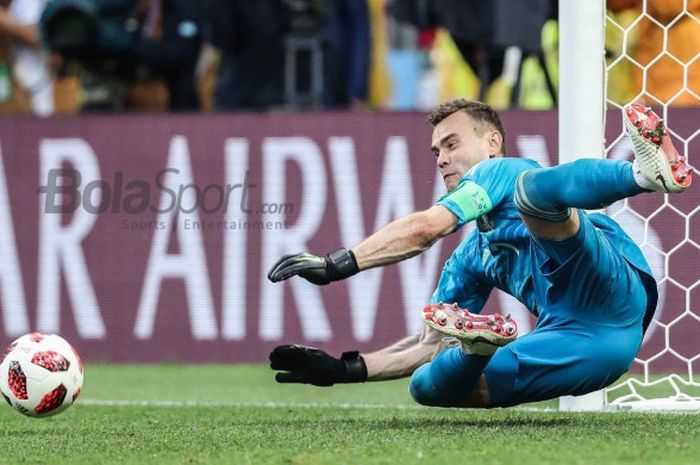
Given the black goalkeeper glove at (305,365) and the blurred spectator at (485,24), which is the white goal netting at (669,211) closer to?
the blurred spectator at (485,24)

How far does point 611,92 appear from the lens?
846 cm

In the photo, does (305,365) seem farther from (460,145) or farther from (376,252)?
(460,145)

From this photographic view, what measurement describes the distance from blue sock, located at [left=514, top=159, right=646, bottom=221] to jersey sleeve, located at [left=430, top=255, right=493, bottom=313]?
94 cm

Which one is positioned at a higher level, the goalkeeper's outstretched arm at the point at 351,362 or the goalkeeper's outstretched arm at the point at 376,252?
the goalkeeper's outstretched arm at the point at 376,252

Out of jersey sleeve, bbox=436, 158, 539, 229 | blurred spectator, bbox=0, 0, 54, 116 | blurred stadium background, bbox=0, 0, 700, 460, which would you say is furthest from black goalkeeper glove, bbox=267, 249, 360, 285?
blurred spectator, bbox=0, 0, 54, 116

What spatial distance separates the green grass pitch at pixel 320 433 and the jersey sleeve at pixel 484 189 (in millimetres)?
731

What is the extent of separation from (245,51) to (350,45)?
715mm

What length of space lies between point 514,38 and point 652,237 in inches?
79.7

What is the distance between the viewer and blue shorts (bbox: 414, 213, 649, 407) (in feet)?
17.1

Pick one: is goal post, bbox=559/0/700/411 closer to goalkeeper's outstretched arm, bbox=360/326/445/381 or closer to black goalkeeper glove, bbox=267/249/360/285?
goalkeeper's outstretched arm, bbox=360/326/445/381

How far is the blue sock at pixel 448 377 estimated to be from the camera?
5379mm

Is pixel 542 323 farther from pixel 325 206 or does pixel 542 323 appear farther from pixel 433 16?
pixel 433 16

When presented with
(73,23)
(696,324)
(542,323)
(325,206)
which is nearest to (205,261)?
(325,206)

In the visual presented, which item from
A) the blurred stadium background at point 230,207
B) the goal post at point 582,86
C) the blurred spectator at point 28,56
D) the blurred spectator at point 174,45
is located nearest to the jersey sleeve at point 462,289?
the goal post at point 582,86
